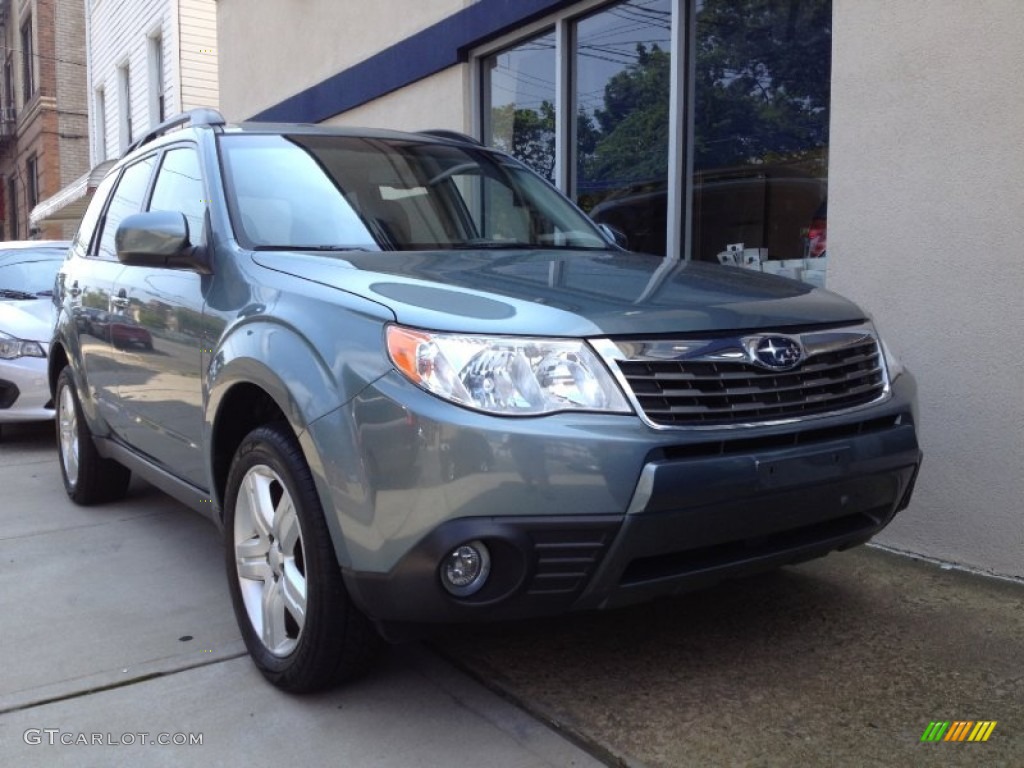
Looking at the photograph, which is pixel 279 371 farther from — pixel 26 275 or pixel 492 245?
pixel 26 275

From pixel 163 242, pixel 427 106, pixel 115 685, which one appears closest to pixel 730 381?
pixel 163 242

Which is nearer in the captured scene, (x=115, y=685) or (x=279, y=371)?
(x=279, y=371)

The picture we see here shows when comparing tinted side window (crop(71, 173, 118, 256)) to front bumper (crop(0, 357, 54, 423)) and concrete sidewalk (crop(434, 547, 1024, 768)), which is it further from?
concrete sidewalk (crop(434, 547, 1024, 768))

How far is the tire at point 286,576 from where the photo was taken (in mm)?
2701

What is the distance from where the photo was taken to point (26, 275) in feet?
27.2

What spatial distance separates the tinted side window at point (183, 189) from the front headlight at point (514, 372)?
149 cm

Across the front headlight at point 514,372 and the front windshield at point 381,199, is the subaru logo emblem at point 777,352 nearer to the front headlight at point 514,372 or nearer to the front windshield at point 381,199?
the front headlight at point 514,372

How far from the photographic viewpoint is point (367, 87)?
8727 mm

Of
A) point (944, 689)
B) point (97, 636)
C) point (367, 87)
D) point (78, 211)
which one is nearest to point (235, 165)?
point (97, 636)

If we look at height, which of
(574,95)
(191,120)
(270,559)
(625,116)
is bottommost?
(270,559)

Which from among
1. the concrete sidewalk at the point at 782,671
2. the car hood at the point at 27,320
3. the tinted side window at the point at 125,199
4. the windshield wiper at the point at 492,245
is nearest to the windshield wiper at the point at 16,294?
the car hood at the point at 27,320

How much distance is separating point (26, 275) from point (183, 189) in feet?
16.6

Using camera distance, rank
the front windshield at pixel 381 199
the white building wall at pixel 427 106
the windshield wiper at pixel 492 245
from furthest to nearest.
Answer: the white building wall at pixel 427 106
the windshield wiper at pixel 492 245
the front windshield at pixel 381 199

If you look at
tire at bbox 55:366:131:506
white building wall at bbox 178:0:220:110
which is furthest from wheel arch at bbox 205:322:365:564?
white building wall at bbox 178:0:220:110
